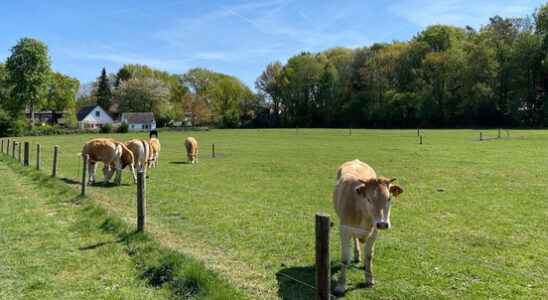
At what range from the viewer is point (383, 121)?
87312 millimetres

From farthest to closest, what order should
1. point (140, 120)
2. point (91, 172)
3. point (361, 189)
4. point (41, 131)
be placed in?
point (140, 120) < point (41, 131) < point (91, 172) < point (361, 189)

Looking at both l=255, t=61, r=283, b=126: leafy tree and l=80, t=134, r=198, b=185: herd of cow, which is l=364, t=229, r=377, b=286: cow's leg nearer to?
l=80, t=134, r=198, b=185: herd of cow

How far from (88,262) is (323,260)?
472cm

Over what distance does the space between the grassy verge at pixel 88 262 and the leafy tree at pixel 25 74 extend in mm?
72929

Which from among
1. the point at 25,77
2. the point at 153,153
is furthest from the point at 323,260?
the point at 25,77

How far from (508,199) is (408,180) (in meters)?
4.33

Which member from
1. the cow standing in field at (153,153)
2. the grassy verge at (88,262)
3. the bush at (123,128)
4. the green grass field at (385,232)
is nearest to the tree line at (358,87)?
the bush at (123,128)

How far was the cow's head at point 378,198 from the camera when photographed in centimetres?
565

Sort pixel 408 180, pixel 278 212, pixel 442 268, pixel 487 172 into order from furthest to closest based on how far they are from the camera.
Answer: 1. pixel 487 172
2. pixel 408 180
3. pixel 278 212
4. pixel 442 268

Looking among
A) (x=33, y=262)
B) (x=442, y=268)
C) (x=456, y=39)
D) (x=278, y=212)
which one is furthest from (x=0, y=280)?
(x=456, y=39)

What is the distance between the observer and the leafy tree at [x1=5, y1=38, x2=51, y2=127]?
73438 millimetres

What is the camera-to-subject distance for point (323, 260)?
4645 mm

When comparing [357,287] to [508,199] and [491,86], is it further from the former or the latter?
[491,86]

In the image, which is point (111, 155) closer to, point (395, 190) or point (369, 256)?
point (369, 256)
